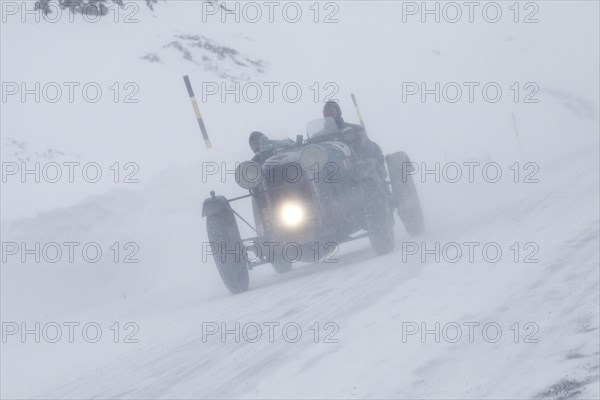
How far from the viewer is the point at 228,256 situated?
11859 mm

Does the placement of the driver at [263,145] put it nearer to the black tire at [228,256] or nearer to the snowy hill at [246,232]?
the snowy hill at [246,232]

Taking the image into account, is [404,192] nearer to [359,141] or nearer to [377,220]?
[359,141]

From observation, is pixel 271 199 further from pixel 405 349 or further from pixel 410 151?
pixel 410 151

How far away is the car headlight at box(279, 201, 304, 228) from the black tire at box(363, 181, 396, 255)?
835mm

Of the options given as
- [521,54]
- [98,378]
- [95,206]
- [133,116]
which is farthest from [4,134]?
[521,54]

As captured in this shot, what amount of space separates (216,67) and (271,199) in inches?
870

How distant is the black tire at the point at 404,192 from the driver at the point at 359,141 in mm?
169

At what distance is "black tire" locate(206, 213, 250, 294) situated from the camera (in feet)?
38.9

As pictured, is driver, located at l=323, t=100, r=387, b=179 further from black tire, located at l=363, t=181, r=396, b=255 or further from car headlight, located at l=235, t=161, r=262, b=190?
car headlight, located at l=235, t=161, r=262, b=190

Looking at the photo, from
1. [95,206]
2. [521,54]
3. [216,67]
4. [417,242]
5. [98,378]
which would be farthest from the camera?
[521,54]

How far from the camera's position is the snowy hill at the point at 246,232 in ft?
20.2

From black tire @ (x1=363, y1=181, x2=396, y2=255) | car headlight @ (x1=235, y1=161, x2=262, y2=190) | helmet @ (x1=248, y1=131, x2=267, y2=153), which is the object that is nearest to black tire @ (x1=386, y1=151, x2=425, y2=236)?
black tire @ (x1=363, y1=181, x2=396, y2=255)

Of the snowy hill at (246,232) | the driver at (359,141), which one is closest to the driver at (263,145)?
the snowy hill at (246,232)

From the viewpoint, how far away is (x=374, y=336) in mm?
6871
